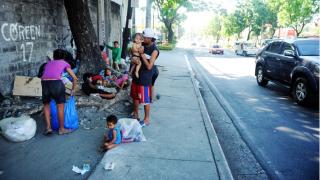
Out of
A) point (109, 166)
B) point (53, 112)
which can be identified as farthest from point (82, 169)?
point (53, 112)

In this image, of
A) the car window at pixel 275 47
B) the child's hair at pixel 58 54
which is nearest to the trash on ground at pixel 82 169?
the child's hair at pixel 58 54

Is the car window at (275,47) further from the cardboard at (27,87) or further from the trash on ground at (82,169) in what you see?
the trash on ground at (82,169)

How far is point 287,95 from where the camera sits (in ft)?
34.3

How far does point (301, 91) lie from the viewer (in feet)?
Result: 29.1

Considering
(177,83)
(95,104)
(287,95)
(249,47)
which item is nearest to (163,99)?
(95,104)

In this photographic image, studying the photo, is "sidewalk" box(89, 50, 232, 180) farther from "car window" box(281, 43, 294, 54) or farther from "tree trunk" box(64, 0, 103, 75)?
"car window" box(281, 43, 294, 54)

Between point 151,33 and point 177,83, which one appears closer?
point 151,33

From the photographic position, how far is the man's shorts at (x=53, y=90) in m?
5.61

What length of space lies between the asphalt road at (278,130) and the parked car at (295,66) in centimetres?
44

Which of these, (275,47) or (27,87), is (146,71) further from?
(275,47)

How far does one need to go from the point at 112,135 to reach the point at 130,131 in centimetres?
33

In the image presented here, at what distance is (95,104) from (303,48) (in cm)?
616

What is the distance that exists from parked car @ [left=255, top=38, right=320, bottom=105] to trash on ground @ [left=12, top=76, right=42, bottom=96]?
263 inches

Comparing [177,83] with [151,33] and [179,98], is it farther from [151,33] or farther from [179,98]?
[151,33]
